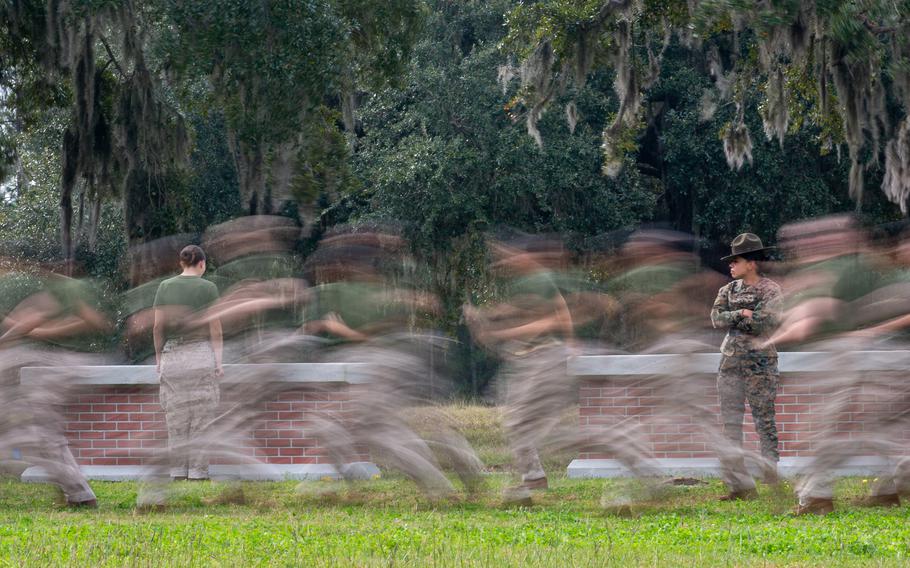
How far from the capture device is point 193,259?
8.99m

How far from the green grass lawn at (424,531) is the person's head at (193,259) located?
5.30 feet

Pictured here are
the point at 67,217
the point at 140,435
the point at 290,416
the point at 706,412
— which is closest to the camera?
the point at 706,412

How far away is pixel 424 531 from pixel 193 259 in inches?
112

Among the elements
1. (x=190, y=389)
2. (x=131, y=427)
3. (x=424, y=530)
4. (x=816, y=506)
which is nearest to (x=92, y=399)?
(x=131, y=427)

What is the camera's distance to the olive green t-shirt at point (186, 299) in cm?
873

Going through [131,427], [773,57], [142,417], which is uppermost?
[773,57]

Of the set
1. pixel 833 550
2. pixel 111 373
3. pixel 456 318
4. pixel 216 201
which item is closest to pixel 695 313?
pixel 833 550

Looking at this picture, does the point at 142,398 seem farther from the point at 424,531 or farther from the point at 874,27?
the point at 874,27

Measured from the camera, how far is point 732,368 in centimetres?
902

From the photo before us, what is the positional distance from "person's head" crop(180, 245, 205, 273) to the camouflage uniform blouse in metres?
3.74

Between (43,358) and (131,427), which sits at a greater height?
(43,358)

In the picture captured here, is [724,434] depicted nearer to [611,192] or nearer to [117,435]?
[117,435]

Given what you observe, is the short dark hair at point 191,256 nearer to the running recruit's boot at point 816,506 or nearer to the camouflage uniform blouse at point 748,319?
the camouflage uniform blouse at point 748,319

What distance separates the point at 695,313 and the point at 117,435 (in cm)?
627
